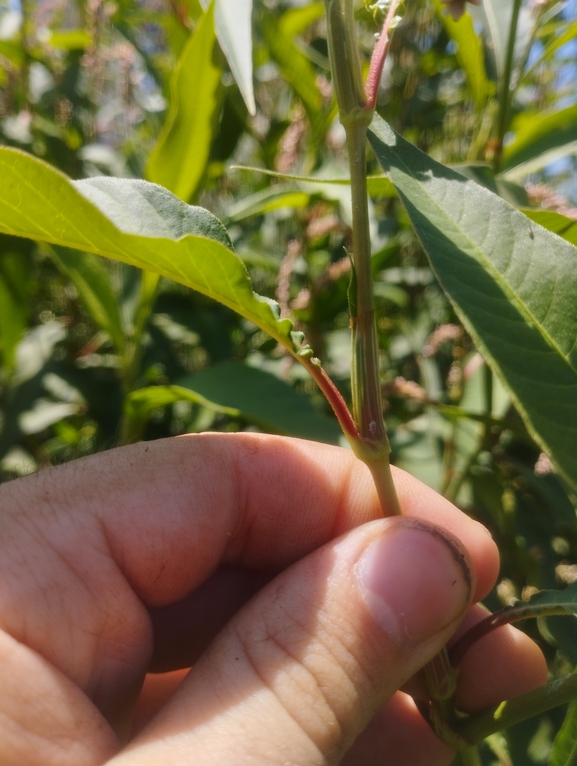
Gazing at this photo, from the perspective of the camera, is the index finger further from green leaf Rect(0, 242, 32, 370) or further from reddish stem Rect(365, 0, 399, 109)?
green leaf Rect(0, 242, 32, 370)

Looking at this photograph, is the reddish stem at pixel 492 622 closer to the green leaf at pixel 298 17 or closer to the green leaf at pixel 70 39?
the green leaf at pixel 298 17

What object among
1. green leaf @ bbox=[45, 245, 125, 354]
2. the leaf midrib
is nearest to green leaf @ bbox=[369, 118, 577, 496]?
the leaf midrib

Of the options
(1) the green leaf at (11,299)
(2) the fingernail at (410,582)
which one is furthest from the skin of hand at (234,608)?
(1) the green leaf at (11,299)

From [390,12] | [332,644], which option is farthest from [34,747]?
[390,12]

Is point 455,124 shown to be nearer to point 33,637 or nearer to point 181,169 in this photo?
point 181,169

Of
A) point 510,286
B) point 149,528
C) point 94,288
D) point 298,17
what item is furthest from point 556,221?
point 298,17

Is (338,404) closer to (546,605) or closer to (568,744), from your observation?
(546,605)

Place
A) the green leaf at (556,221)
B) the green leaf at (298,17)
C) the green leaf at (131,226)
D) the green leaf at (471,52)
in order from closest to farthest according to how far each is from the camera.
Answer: the green leaf at (131,226) < the green leaf at (556,221) < the green leaf at (471,52) < the green leaf at (298,17)

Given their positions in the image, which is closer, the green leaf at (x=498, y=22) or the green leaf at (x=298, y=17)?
the green leaf at (x=498, y=22)
